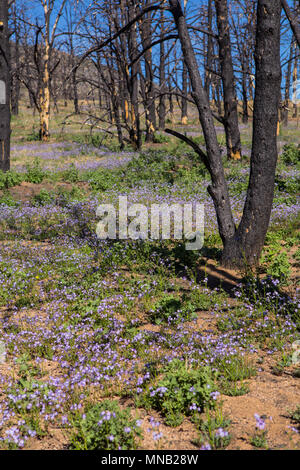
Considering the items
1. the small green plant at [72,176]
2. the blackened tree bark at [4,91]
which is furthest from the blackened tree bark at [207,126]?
the blackened tree bark at [4,91]

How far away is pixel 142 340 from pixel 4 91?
1177 cm

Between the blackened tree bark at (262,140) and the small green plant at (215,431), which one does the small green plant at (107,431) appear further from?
the blackened tree bark at (262,140)

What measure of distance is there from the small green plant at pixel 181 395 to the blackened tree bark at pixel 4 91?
40.5ft

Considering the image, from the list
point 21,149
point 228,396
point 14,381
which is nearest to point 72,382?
point 14,381

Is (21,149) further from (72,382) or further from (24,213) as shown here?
(72,382)

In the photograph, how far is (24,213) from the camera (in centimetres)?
981

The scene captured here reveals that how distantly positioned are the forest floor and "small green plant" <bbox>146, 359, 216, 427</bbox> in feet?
0.04

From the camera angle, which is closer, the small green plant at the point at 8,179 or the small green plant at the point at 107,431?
the small green plant at the point at 107,431

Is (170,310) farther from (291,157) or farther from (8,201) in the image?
(291,157)

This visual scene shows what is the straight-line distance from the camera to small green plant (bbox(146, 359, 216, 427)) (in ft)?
10.3

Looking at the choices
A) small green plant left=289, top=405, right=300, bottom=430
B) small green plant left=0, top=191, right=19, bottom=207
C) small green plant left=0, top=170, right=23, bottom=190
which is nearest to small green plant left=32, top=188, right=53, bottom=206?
→ small green plant left=0, top=191, right=19, bottom=207

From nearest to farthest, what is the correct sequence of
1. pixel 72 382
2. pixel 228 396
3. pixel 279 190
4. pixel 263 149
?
pixel 228 396, pixel 72 382, pixel 263 149, pixel 279 190

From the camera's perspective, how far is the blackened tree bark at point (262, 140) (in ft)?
17.1

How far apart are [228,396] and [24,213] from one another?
7897mm
